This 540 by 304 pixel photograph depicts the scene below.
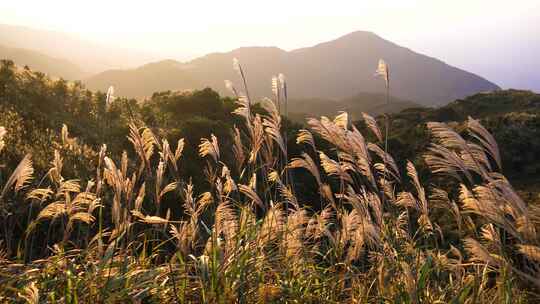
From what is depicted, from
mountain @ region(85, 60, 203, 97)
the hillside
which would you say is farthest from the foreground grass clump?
mountain @ region(85, 60, 203, 97)

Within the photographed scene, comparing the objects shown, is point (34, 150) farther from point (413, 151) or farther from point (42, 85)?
point (413, 151)

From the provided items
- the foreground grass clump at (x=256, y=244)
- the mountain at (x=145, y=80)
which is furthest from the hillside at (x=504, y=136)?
the mountain at (x=145, y=80)

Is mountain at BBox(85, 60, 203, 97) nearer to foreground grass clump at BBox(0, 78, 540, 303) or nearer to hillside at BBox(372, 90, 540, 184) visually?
hillside at BBox(372, 90, 540, 184)

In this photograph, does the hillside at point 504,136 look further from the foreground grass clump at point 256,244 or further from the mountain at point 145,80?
the mountain at point 145,80

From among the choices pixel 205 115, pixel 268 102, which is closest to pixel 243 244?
pixel 268 102

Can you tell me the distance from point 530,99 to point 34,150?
27.8 metres

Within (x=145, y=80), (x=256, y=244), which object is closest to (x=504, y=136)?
(x=256, y=244)

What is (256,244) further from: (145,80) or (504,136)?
(145,80)

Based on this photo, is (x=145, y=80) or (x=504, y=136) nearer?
(x=504, y=136)

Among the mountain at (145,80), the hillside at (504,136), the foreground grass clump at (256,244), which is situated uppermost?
the foreground grass clump at (256,244)

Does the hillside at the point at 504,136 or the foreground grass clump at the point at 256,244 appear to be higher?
the foreground grass clump at the point at 256,244

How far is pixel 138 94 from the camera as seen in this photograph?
11875 centimetres

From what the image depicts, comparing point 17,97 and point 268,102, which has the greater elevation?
point 268,102

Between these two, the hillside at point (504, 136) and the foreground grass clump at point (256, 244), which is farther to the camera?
the hillside at point (504, 136)
